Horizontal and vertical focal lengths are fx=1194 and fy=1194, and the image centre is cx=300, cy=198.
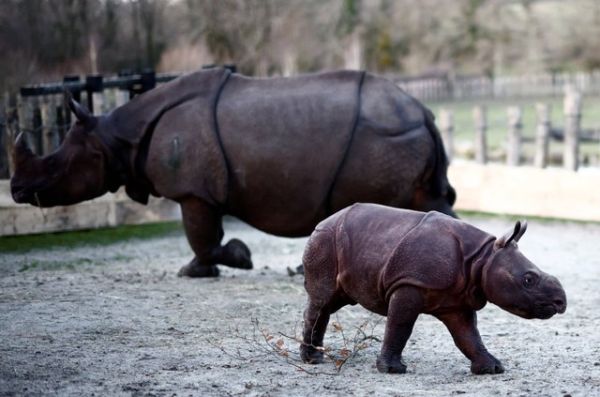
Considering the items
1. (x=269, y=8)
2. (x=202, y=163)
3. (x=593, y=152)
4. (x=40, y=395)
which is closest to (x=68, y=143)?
(x=202, y=163)

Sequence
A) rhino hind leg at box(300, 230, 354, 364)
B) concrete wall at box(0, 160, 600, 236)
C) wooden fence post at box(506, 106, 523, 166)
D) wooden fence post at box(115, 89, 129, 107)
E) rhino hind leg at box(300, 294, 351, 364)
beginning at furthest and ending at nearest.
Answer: wooden fence post at box(506, 106, 523, 166), wooden fence post at box(115, 89, 129, 107), concrete wall at box(0, 160, 600, 236), rhino hind leg at box(300, 294, 351, 364), rhino hind leg at box(300, 230, 354, 364)

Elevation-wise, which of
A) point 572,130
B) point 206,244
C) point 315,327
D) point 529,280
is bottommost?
point 572,130

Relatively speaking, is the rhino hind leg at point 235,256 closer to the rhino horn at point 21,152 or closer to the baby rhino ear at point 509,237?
the rhino horn at point 21,152

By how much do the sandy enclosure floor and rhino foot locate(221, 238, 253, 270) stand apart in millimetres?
134

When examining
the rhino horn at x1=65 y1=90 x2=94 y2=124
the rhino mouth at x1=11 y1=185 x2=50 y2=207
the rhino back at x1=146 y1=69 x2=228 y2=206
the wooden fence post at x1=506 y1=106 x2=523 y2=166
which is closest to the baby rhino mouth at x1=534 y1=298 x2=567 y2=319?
the rhino back at x1=146 y1=69 x2=228 y2=206

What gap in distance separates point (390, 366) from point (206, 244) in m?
3.48

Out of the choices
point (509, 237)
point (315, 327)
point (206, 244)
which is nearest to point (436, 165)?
point (206, 244)

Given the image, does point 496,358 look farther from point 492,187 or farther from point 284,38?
point 284,38

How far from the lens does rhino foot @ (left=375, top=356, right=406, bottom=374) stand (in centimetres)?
604

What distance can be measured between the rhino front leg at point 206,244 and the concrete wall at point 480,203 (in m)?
2.19

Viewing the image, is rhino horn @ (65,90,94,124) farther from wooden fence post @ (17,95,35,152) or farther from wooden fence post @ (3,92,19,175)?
wooden fence post @ (17,95,35,152)

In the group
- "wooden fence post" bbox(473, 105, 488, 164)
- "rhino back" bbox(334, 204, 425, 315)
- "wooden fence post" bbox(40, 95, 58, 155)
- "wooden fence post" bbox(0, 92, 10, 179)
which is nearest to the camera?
"rhino back" bbox(334, 204, 425, 315)

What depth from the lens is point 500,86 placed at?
34.8 m

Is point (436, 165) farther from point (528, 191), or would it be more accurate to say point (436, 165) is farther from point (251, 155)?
point (528, 191)
